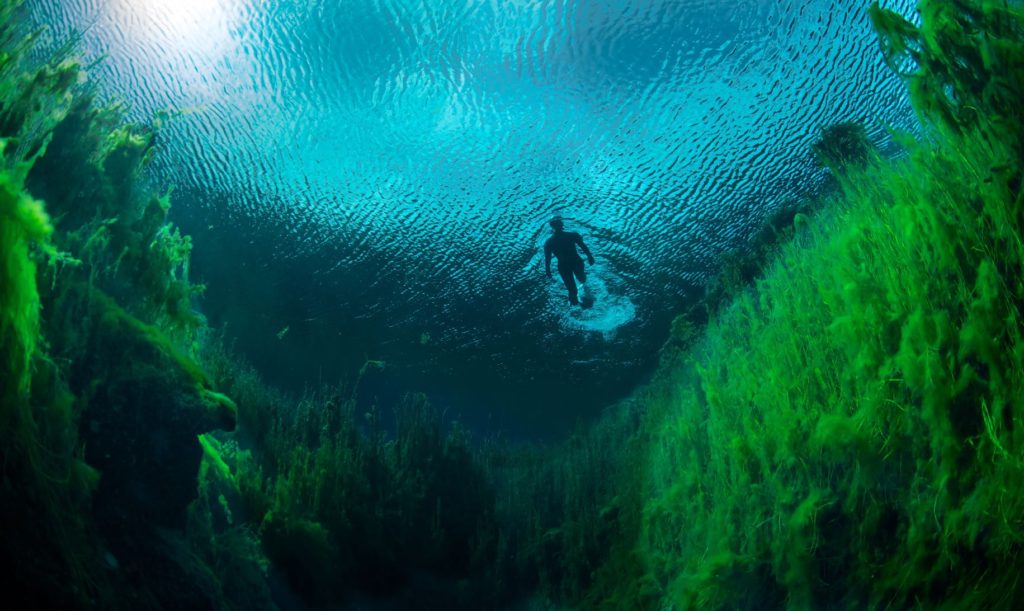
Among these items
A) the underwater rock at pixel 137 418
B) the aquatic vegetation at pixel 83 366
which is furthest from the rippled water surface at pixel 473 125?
the underwater rock at pixel 137 418

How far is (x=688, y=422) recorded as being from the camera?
470 cm

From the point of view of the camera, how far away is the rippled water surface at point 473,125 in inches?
215

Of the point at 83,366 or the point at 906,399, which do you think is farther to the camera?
the point at 83,366

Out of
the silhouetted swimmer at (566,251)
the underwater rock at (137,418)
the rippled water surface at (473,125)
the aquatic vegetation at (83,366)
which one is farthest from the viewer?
the silhouetted swimmer at (566,251)

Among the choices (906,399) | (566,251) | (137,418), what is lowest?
(906,399)

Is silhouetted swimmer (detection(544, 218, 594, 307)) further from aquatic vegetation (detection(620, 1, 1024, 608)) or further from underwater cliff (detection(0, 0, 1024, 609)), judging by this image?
aquatic vegetation (detection(620, 1, 1024, 608))

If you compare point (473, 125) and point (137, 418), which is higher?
point (473, 125)

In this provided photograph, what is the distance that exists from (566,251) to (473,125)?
11.5ft

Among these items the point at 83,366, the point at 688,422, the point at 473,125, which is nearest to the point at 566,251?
the point at 473,125

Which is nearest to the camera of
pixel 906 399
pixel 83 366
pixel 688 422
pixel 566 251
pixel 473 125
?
pixel 906 399

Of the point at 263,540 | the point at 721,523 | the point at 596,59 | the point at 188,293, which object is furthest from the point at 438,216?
the point at 721,523

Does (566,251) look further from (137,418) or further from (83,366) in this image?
(83,366)

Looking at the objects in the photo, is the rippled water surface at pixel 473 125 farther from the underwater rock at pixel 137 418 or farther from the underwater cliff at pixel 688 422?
the underwater rock at pixel 137 418

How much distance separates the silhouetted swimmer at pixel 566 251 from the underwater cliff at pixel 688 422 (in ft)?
14.9
